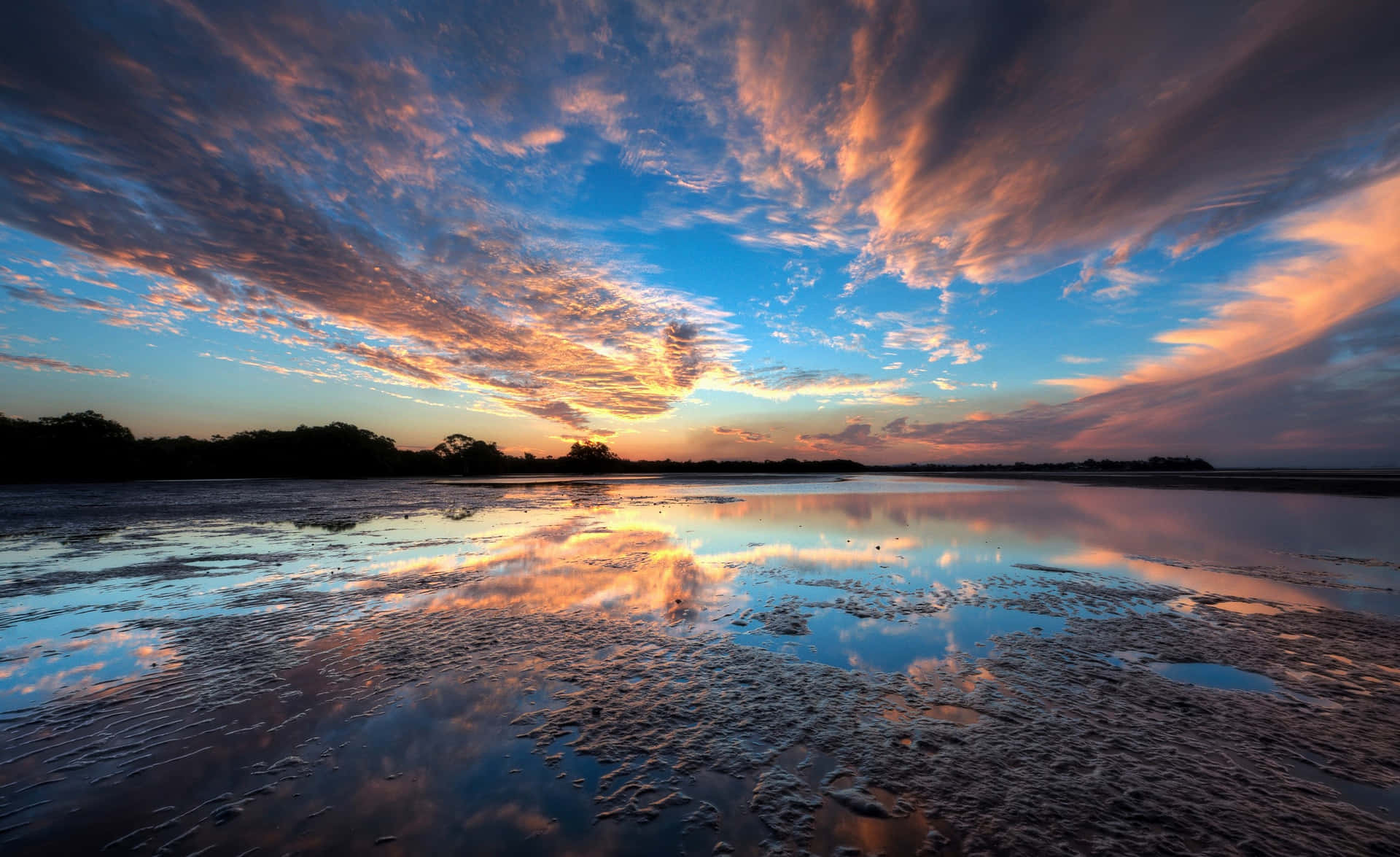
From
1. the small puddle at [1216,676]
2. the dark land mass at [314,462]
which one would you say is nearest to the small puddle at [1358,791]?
the small puddle at [1216,676]

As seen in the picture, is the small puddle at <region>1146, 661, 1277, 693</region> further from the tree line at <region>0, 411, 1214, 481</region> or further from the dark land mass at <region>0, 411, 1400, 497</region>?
the tree line at <region>0, 411, 1214, 481</region>

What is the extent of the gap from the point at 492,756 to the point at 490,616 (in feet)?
14.0

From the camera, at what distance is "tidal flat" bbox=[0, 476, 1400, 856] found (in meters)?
3.34

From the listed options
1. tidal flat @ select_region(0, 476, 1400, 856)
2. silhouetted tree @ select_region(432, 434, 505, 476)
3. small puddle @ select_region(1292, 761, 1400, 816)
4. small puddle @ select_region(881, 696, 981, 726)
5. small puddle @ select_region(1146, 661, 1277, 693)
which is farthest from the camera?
silhouetted tree @ select_region(432, 434, 505, 476)

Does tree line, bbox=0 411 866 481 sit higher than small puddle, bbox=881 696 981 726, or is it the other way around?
tree line, bbox=0 411 866 481

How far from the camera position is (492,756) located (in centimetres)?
415

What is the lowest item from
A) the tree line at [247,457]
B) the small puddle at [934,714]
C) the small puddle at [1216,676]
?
the small puddle at [934,714]

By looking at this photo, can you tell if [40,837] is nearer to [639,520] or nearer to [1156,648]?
[1156,648]

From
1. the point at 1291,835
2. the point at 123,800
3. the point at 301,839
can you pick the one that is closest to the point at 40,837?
the point at 123,800

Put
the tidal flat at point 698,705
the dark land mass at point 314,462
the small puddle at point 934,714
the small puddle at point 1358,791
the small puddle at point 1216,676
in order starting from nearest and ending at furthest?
the tidal flat at point 698,705, the small puddle at point 1358,791, the small puddle at point 934,714, the small puddle at point 1216,676, the dark land mass at point 314,462

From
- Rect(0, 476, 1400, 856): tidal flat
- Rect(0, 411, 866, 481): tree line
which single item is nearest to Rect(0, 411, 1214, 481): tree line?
Rect(0, 411, 866, 481): tree line

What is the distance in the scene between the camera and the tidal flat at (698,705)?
11.0ft

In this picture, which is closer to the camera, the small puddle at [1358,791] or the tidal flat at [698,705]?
the tidal flat at [698,705]

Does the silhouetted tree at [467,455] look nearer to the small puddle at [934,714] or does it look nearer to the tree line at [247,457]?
the tree line at [247,457]
